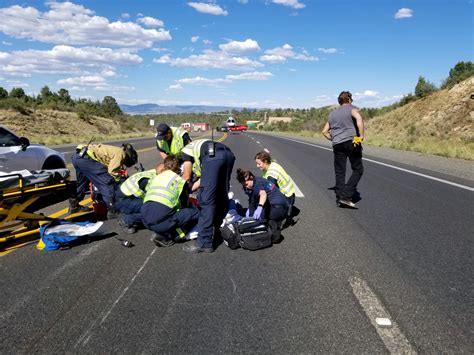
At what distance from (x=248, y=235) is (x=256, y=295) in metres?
1.39

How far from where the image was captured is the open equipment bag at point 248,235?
499cm

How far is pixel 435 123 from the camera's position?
105 feet

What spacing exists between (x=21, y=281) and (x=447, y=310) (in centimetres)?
405

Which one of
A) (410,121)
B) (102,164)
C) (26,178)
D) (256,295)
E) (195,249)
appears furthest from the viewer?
(410,121)

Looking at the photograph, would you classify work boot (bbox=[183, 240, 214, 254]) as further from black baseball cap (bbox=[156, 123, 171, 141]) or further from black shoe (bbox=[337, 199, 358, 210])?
black shoe (bbox=[337, 199, 358, 210])

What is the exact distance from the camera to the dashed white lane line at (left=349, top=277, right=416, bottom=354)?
2.83m

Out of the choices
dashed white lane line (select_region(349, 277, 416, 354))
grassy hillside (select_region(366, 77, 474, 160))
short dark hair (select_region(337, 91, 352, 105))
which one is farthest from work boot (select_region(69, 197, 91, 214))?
grassy hillside (select_region(366, 77, 474, 160))

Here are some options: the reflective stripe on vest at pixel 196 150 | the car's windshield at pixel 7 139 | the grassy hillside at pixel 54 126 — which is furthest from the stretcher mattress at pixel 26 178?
the grassy hillside at pixel 54 126

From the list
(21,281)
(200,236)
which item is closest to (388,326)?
(200,236)

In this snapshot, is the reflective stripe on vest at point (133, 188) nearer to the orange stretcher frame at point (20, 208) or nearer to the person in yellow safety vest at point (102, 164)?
the person in yellow safety vest at point (102, 164)

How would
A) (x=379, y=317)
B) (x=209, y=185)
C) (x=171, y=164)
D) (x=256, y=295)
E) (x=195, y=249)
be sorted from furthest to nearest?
(x=171, y=164), (x=209, y=185), (x=195, y=249), (x=256, y=295), (x=379, y=317)

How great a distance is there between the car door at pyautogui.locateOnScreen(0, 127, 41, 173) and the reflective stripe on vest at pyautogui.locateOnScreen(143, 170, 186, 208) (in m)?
4.14

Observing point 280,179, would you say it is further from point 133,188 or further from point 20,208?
point 20,208

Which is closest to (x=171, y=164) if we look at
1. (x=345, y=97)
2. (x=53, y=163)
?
(x=345, y=97)
